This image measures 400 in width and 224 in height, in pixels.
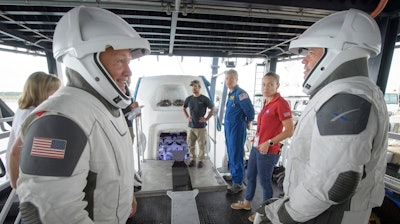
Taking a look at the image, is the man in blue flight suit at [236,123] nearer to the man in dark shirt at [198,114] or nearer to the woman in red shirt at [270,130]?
the woman in red shirt at [270,130]

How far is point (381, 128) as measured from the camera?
2.83 ft

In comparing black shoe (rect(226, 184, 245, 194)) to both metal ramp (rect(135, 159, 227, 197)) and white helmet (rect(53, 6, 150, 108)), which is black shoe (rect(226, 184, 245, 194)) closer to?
metal ramp (rect(135, 159, 227, 197))

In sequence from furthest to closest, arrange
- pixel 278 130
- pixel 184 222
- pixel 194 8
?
pixel 184 222 → pixel 278 130 → pixel 194 8

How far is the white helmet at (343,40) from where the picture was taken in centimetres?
94

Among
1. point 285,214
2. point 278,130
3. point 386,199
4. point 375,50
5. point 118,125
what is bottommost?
point 386,199

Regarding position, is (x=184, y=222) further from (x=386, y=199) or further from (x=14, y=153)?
(x=386, y=199)

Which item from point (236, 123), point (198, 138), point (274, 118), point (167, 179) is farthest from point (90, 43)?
point (198, 138)

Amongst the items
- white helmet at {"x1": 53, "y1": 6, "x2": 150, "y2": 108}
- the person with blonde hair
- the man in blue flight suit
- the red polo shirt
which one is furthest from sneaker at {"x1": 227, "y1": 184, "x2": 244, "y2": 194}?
the person with blonde hair

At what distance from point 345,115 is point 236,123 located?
6.50ft

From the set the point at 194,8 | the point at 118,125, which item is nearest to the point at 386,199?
the point at 118,125

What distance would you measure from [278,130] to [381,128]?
119 cm

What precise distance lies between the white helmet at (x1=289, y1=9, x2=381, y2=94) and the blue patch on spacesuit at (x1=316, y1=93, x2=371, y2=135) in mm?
231

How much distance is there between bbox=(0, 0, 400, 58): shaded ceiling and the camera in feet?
5.72

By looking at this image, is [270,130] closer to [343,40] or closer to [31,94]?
[343,40]
